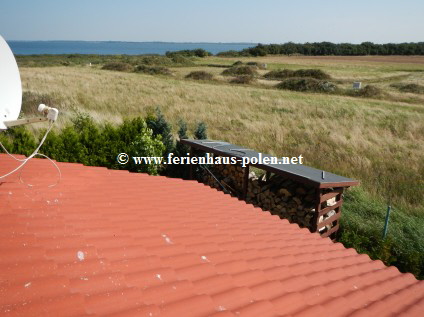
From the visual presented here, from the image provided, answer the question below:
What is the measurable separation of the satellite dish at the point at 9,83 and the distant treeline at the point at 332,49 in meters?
106

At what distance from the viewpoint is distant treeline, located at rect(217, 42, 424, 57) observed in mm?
106125

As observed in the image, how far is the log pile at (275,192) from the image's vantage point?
31.6 ft

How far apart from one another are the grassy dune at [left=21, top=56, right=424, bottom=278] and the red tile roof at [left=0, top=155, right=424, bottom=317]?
4490 mm

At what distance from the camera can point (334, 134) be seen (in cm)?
1780

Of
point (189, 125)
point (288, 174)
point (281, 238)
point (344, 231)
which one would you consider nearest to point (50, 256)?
point (281, 238)

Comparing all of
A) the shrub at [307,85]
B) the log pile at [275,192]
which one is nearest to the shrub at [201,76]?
the shrub at [307,85]

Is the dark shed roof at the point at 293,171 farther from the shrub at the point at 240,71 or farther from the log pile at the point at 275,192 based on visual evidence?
the shrub at the point at 240,71

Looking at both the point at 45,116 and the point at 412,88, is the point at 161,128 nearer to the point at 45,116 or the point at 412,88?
the point at 45,116

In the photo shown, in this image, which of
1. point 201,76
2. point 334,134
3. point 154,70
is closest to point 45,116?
point 334,134

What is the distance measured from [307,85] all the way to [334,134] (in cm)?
2467

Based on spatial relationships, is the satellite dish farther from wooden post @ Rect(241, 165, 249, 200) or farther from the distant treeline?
the distant treeline

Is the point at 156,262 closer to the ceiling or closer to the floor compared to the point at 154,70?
closer to the floor

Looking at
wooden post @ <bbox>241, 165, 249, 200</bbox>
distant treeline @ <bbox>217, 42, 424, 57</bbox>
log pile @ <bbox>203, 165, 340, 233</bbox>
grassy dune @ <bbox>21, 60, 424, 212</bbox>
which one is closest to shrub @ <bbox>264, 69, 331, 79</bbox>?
grassy dune @ <bbox>21, 60, 424, 212</bbox>

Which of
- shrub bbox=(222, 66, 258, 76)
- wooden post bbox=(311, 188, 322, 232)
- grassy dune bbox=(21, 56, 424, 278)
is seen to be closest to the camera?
wooden post bbox=(311, 188, 322, 232)
